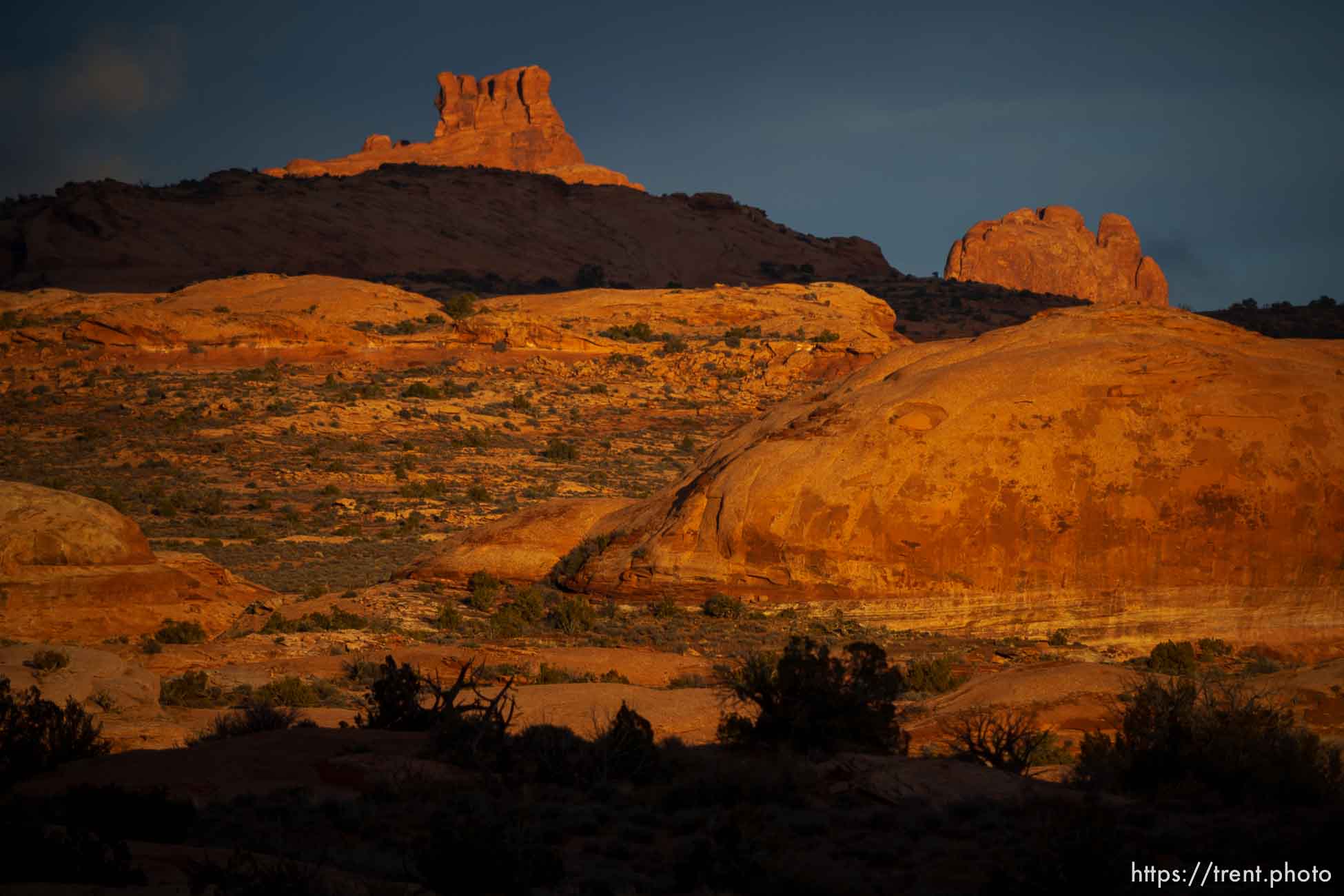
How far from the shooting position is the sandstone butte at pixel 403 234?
5869 centimetres

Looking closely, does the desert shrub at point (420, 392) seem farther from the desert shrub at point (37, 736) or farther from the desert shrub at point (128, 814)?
the desert shrub at point (128, 814)

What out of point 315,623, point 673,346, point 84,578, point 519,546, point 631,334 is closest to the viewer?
point 84,578

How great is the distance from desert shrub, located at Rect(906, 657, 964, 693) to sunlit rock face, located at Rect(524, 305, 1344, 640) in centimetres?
194

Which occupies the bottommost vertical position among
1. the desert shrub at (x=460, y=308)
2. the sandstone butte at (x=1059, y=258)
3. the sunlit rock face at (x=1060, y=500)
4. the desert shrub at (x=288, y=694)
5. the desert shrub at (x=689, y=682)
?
the desert shrub at (x=288, y=694)

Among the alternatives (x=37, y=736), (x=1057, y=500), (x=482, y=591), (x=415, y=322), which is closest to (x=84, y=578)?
(x=482, y=591)

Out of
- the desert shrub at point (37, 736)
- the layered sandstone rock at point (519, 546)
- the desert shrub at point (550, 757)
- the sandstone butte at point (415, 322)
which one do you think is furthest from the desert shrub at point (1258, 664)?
the sandstone butte at point (415, 322)

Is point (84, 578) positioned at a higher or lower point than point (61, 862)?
higher

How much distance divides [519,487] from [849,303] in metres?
26.7

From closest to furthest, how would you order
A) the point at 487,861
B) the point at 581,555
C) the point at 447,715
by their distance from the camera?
the point at 487,861
the point at 447,715
the point at 581,555

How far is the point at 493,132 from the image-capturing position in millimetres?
121000

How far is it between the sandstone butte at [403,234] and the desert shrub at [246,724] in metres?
51.4

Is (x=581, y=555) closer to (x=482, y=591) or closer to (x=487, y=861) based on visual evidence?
(x=482, y=591)

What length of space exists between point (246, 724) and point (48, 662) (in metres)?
2.79

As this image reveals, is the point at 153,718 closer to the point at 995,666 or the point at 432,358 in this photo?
the point at 995,666
